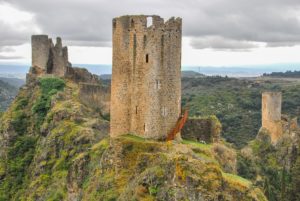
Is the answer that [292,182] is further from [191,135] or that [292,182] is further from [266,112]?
[191,135]

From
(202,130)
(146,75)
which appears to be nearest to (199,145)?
(202,130)

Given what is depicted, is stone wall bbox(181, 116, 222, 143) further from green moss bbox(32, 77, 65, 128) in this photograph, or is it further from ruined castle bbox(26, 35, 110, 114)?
ruined castle bbox(26, 35, 110, 114)

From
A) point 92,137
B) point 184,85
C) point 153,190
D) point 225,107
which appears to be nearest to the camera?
point 153,190

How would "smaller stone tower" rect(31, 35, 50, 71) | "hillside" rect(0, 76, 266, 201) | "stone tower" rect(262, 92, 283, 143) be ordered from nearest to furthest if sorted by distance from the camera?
"hillside" rect(0, 76, 266, 201), "smaller stone tower" rect(31, 35, 50, 71), "stone tower" rect(262, 92, 283, 143)

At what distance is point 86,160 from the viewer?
30.8m

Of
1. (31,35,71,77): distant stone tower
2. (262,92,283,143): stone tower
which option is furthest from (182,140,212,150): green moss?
(262,92,283,143): stone tower

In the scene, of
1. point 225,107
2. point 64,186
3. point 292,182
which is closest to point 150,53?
point 64,186

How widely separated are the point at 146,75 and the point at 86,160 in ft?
24.9

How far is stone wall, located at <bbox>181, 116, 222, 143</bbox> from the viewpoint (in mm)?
28719

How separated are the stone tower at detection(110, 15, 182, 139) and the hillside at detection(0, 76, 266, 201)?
3.55 ft

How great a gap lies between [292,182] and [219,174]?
3242 cm

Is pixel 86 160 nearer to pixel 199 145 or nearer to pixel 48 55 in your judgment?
pixel 199 145

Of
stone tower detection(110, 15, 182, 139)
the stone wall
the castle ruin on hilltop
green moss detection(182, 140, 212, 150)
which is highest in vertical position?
stone tower detection(110, 15, 182, 139)

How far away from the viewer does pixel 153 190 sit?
72.2 ft
